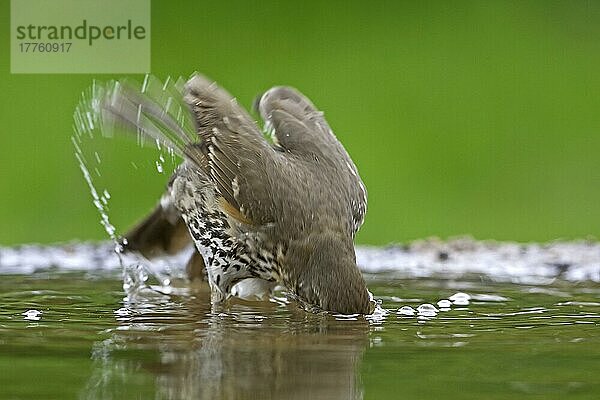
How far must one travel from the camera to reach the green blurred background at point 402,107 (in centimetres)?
1280

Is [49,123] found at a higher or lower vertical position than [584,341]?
higher

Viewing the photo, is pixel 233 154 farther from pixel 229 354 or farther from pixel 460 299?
pixel 229 354

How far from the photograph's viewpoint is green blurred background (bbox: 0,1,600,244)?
1280 centimetres

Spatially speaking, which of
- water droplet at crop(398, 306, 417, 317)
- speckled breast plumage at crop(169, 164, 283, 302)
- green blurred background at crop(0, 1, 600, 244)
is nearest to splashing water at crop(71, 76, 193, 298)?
speckled breast plumage at crop(169, 164, 283, 302)

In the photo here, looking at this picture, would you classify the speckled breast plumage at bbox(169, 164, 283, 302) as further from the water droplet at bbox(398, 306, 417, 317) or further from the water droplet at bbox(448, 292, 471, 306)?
the water droplet at bbox(448, 292, 471, 306)

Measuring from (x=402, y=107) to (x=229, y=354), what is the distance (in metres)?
11.2

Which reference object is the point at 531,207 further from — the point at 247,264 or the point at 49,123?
the point at 247,264

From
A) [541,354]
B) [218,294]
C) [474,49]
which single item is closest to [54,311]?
[218,294]

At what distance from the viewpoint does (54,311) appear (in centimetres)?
615

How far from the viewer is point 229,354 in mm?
4828

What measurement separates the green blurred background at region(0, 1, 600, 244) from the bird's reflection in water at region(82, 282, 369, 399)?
589cm

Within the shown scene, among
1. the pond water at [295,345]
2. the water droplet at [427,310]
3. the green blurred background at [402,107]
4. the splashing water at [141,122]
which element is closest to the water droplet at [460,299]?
the pond water at [295,345]

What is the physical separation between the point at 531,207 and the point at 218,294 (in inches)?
269

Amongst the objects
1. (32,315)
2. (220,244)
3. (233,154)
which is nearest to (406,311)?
(220,244)
